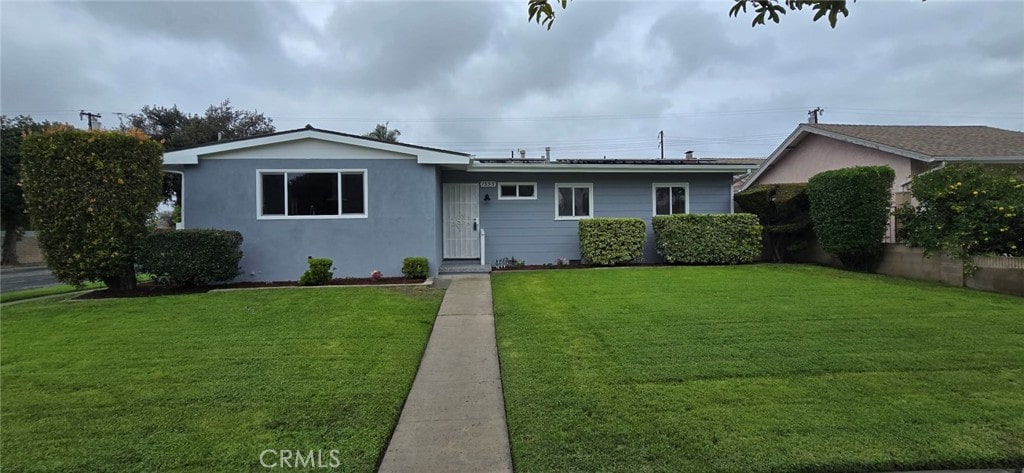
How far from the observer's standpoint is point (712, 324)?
590 cm

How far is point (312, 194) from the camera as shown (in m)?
10.5

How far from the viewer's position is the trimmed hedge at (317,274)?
9547mm

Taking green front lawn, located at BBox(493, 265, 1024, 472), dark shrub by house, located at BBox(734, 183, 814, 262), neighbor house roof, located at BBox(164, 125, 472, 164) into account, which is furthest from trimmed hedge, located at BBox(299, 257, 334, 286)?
dark shrub by house, located at BBox(734, 183, 814, 262)

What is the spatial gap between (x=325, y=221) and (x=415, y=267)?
2.31 m

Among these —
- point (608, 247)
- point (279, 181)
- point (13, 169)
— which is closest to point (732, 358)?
point (608, 247)

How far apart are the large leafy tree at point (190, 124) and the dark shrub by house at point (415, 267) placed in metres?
20.0

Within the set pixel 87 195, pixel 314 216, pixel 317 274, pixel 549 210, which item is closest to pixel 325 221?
pixel 314 216

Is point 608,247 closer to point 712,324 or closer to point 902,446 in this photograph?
point 712,324

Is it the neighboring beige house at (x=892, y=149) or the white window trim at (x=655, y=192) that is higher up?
the neighboring beige house at (x=892, y=149)

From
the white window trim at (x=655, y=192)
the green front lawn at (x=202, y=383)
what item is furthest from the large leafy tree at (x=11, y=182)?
the white window trim at (x=655, y=192)

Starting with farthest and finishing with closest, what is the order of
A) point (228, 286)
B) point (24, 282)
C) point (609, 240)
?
point (24, 282)
point (609, 240)
point (228, 286)

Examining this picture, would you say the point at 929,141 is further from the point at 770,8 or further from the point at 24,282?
the point at 24,282

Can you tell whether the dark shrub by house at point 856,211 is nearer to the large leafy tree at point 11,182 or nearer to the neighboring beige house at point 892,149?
the neighboring beige house at point 892,149

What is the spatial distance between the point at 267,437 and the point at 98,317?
561 centimetres
